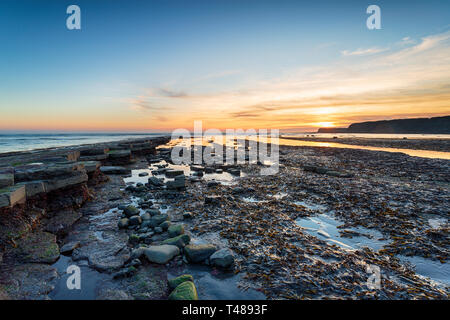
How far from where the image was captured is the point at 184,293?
3.10m

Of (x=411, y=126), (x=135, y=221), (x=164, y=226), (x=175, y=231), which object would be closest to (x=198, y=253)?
(x=175, y=231)

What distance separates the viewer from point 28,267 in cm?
381

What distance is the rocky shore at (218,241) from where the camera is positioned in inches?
136

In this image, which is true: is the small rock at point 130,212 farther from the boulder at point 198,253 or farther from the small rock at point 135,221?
the boulder at point 198,253

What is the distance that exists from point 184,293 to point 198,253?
118cm

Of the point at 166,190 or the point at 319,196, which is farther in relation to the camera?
the point at 166,190

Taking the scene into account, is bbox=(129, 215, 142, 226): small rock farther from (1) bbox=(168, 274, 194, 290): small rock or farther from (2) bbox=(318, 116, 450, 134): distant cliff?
(2) bbox=(318, 116, 450, 134): distant cliff

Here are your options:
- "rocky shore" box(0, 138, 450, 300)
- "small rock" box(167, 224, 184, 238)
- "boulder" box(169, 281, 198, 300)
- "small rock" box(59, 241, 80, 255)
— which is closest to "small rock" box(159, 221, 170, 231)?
"rocky shore" box(0, 138, 450, 300)

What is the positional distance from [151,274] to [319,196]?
7.61 m

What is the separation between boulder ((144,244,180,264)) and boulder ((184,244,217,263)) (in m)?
0.29

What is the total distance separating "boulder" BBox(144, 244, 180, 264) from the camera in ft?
13.6
